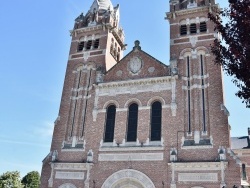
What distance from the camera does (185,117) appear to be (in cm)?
2116

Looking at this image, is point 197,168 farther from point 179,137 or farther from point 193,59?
point 193,59

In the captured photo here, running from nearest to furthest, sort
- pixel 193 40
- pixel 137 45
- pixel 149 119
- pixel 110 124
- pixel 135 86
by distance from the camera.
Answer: pixel 149 119 → pixel 110 124 → pixel 135 86 → pixel 193 40 → pixel 137 45

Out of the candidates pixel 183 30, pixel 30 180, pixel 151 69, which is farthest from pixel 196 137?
pixel 30 180

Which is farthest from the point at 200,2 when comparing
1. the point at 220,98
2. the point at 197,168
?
the point at 197,168

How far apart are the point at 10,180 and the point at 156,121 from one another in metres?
29.7

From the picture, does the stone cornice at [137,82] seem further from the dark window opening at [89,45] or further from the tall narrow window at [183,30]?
the dark window opening at [89,45]

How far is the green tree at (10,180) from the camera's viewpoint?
134ft

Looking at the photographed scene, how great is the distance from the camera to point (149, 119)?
21891mm

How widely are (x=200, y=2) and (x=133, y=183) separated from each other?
1796 cm

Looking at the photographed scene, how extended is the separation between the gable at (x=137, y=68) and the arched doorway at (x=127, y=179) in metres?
8.19

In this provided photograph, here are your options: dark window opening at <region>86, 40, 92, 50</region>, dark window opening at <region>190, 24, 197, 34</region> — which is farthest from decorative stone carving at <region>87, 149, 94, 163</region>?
dark window opening at <region>190, 24, 197, 34</region>

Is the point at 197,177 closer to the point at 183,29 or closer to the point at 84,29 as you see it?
the point at 183,29

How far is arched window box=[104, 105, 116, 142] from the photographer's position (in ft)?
74.4

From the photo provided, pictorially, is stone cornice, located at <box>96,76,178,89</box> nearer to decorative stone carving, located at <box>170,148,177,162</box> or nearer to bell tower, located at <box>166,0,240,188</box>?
bell tower, located at <box>166,0,240,188</box>
